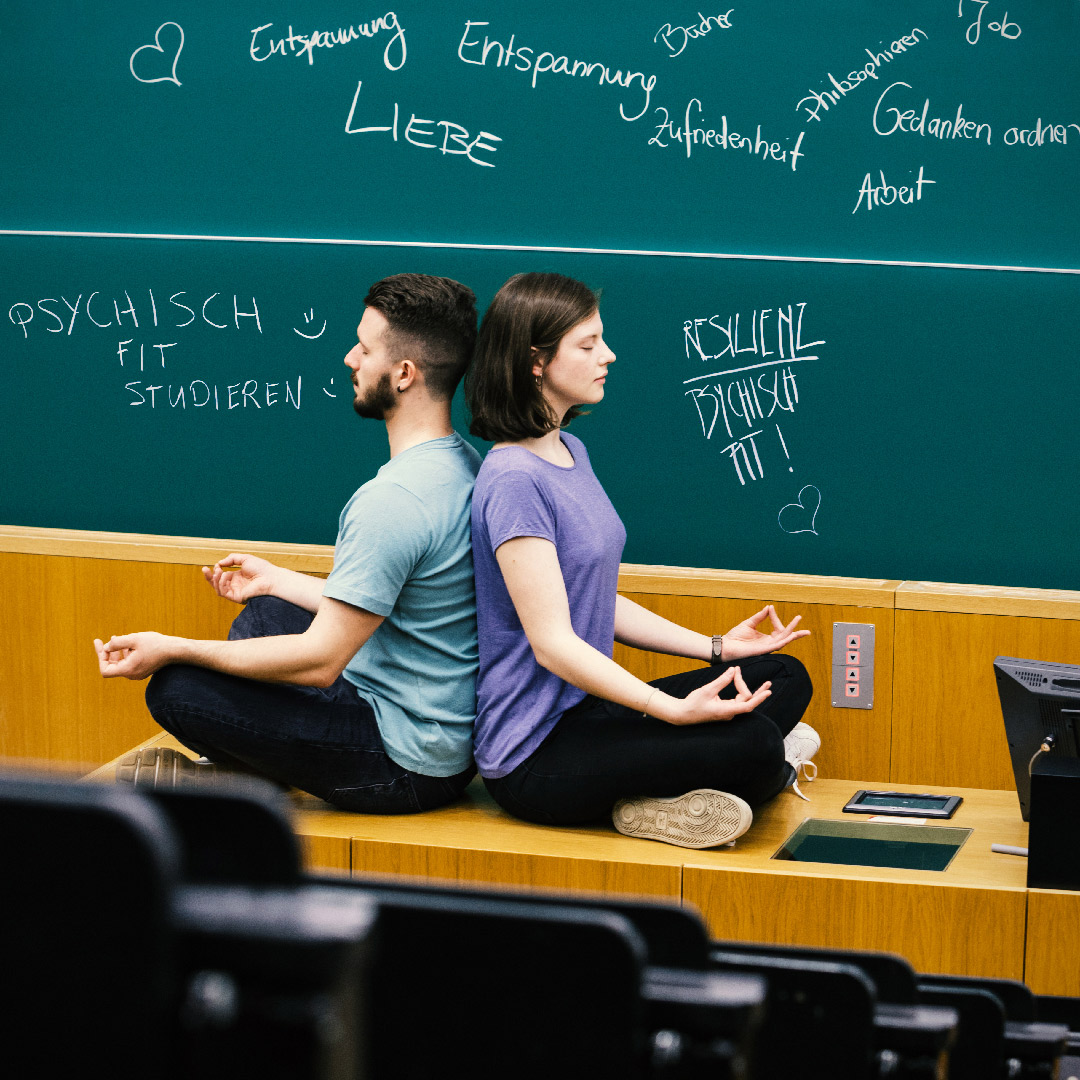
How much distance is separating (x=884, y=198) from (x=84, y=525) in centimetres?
210

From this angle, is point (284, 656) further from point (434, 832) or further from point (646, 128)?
point (646, 128)

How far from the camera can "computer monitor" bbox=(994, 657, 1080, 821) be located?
8.51ft

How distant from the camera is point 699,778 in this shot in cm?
269

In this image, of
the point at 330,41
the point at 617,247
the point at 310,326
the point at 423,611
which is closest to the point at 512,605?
the point at 423,611

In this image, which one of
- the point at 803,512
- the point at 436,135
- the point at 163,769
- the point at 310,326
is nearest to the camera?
the point at 163,769

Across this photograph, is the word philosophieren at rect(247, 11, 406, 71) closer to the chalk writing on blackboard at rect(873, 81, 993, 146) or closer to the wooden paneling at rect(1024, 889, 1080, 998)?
the chalk writing on blackboard at rect(873, 81, 993, 146)

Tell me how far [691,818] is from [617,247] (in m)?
1.42

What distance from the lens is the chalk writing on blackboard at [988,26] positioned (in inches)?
127

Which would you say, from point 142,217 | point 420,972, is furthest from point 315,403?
point 420,972

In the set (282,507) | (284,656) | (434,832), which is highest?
(282,507)

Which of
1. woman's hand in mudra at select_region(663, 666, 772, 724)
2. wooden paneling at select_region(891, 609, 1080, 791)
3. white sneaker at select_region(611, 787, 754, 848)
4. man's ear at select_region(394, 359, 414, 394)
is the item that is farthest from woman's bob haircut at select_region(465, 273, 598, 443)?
wooden paneling at select_region(891, 609, 1080, 791)

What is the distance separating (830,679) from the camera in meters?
3.31

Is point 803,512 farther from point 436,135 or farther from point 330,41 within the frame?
point 330,41

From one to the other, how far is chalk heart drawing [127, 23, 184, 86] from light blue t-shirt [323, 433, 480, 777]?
150 centimetres
